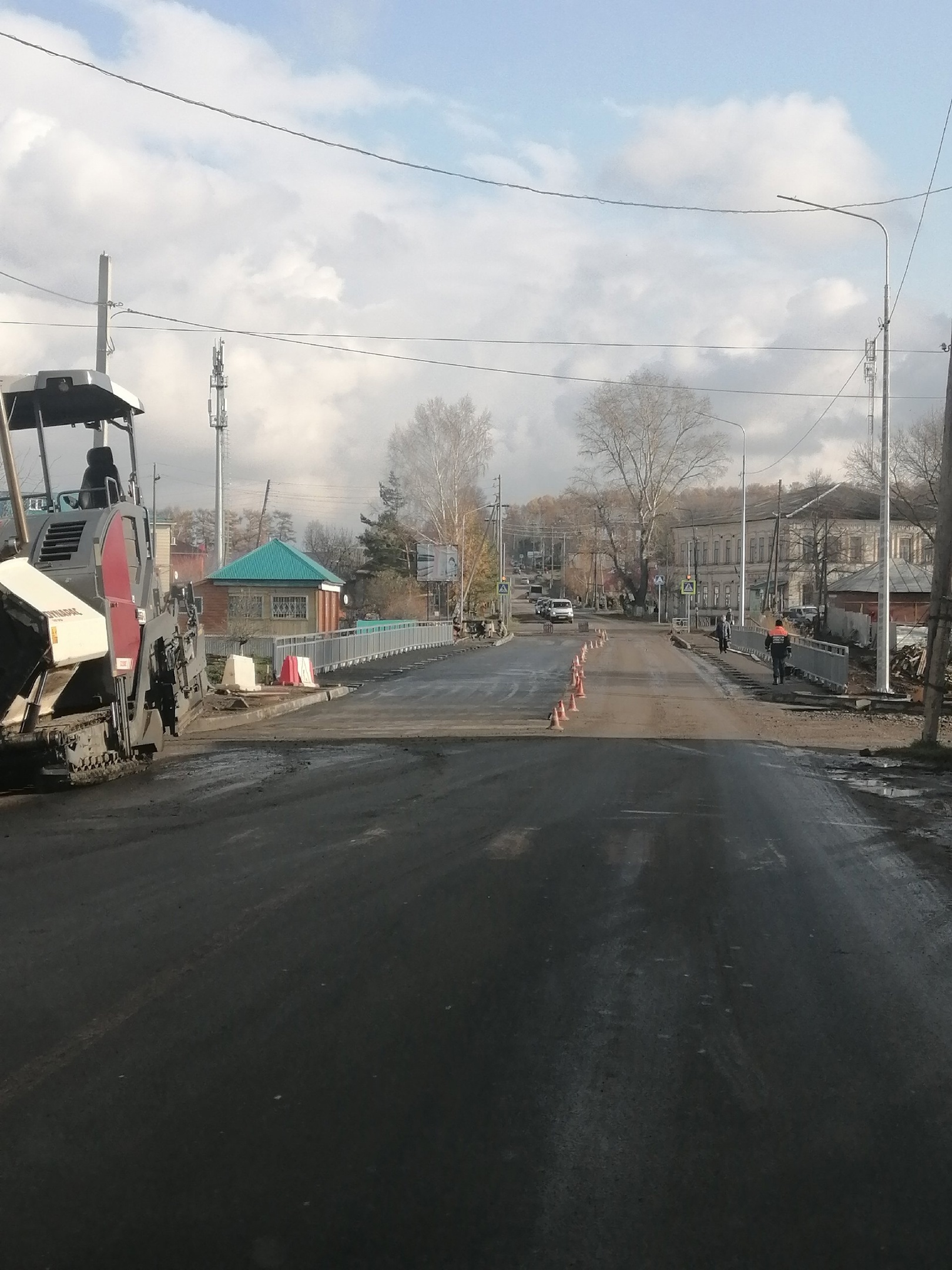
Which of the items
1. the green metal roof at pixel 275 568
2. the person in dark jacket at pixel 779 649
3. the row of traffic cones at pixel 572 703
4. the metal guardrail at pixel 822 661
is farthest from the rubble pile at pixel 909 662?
the green metal roof at pixel 275 568

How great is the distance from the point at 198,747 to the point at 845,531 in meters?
72.0

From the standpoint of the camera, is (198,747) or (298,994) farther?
(198,747)

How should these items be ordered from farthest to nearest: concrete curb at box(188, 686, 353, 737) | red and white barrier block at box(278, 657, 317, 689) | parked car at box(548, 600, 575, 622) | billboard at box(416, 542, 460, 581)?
parked car at box(548, 600, 575, 622), billboard at box(416, 542, 460, 581), red and white barrier block at box(278, 657, 317, 689), concrete curb at box(188, 686, 353, 737)

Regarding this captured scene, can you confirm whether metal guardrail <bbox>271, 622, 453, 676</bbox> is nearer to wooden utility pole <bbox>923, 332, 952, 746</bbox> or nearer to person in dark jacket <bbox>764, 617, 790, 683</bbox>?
person in dark jacket <bbox>764, 617, 790, 683</bbox>

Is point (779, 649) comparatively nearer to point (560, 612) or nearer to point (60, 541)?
point (60, 541)

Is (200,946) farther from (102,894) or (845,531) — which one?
(845,531)

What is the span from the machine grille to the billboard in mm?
60022

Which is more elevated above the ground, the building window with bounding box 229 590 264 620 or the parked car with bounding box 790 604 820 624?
the building window with bounding box 229 590 264 620

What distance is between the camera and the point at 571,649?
2053 inches

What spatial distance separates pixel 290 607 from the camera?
5294 centimetres

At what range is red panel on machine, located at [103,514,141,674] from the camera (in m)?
12.3

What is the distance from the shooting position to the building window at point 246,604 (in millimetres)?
51688

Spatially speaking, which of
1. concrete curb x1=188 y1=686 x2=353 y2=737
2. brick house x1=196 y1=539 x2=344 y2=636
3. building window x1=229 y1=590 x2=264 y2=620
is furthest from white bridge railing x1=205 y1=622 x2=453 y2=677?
building window x1=229 y1=590 x2=264 y2=620

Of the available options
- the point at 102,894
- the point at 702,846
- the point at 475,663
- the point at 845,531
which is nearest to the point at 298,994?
the point at 102,894
